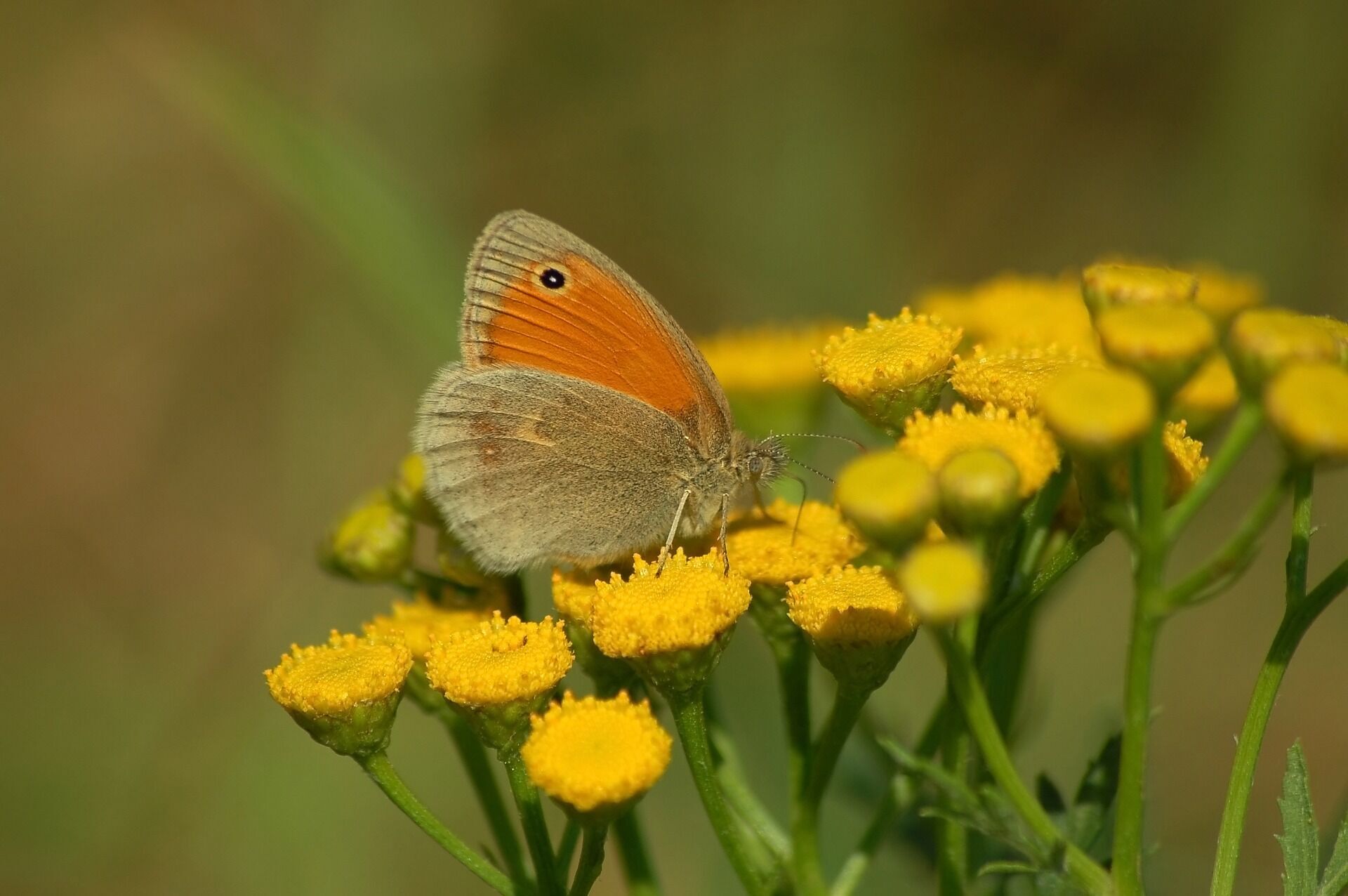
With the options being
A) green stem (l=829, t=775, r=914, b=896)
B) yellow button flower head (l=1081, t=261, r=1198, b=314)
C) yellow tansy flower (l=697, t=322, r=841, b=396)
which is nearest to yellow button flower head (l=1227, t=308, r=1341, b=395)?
yellow button flower head (l=1081, t=261, r=1198, b=314)

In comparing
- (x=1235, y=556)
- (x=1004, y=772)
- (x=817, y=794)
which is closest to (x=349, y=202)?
(x=817, y=794)

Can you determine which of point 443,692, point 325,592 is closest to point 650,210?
point 325,592

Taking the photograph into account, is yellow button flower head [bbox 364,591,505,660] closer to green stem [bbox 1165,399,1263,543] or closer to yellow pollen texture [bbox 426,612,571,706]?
yellow pollen texture [bbox 426,612,571,706]

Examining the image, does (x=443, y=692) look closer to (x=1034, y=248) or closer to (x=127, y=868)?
(x=127, y=868)

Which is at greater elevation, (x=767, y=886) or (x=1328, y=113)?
(x=1328, y=113)


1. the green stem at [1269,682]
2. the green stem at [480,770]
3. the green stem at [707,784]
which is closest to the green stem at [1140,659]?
the green stem at [1269,682]

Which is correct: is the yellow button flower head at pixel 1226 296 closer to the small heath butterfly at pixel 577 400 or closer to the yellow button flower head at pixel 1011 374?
the yellow button flower head at pixel 1011 374

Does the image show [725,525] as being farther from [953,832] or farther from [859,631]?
[953,832]
